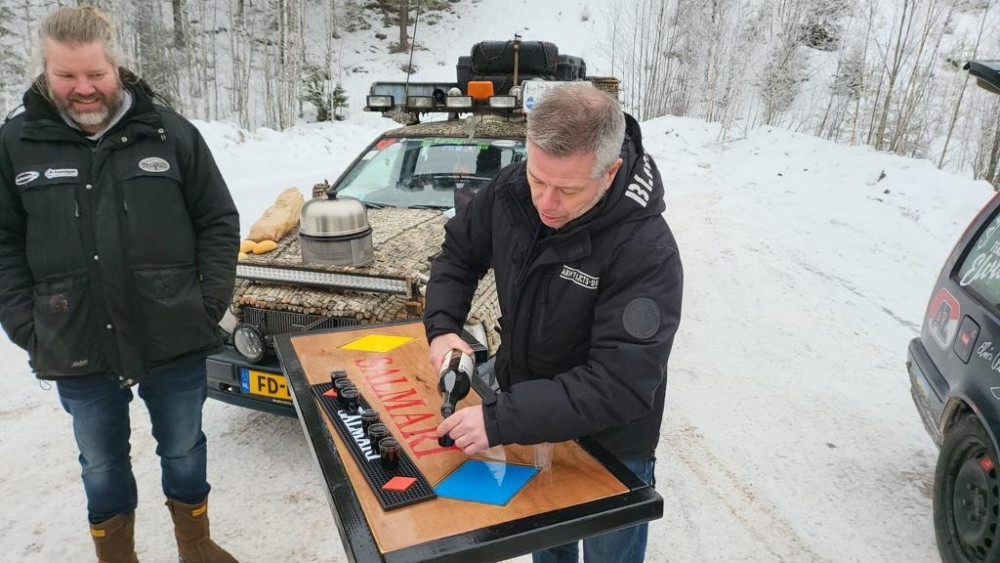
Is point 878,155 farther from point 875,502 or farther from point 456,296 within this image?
point 456,296

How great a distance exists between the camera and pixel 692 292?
641cm

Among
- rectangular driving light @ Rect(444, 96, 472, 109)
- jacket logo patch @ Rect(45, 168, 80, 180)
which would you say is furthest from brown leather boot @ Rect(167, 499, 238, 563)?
rectangular driving light @ Rect(444, 96, 472, 109)

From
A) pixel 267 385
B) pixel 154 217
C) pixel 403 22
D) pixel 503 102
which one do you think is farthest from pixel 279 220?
pixel 403 22

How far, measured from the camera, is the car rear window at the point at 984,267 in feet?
9.11

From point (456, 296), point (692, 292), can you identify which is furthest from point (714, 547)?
point (692, 292)

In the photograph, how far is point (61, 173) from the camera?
6.78ft

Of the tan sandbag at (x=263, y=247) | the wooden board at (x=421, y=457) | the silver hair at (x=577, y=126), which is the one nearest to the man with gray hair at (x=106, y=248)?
the wooden board at (x=421, y=457)

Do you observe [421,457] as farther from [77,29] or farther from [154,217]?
[77,29]

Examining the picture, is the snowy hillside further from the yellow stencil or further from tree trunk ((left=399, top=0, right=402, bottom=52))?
tree trunk ((left=399, top=0, right=402, bottom=52))

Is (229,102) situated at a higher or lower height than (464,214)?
lower

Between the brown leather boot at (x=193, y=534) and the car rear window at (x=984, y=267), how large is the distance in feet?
11.8

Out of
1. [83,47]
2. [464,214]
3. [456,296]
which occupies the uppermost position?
[83,47]

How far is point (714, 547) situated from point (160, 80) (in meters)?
25.0

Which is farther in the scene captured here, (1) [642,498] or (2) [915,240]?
(2) [915,240]
